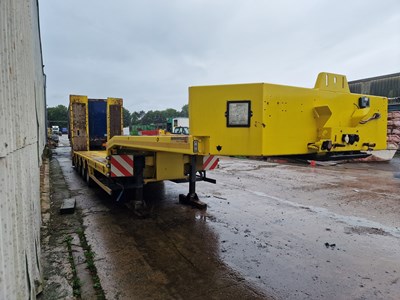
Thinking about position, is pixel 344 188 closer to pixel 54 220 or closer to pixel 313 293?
pixel 313 293

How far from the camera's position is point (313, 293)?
3078 millimetres

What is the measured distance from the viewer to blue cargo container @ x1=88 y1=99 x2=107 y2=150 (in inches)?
431

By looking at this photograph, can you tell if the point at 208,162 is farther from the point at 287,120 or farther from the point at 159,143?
the point at 287,120

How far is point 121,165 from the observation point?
5.54m

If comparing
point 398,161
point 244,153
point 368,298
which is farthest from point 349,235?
point 398,161

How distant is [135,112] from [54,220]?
111927mm

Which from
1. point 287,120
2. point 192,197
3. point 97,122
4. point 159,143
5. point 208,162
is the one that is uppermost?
point 97,122

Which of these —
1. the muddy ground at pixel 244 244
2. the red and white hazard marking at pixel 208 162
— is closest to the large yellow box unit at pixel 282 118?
the muddy ground at pixel 244 244

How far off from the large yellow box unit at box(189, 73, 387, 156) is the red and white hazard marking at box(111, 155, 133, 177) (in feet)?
10.1

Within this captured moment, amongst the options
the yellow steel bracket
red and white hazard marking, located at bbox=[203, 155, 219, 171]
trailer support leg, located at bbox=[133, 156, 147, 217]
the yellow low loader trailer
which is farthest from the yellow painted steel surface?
red and white hazard marking, located at bbox=[203, 155, 219, 171]

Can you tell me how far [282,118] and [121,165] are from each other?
3855 millimetres

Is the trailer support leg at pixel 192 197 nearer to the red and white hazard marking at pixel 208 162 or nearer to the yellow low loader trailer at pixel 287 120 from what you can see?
the red and white hazard marking at pixel 208 162

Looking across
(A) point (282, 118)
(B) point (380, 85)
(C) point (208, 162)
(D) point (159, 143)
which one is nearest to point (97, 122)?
(C) point (208, 162)

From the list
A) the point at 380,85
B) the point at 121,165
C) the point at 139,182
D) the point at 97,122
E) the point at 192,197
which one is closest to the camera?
the point at 121,165
